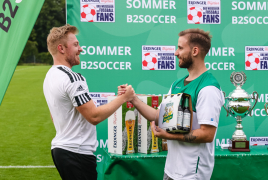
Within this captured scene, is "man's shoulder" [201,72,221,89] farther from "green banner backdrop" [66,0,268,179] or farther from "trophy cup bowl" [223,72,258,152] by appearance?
"green banner backdrop" [66,0,268,179]

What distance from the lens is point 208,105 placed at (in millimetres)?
1675

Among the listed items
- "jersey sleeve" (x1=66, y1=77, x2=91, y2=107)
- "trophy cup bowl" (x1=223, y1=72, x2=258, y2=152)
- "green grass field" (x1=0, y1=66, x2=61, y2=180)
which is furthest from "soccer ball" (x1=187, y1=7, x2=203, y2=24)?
"green grass field" (x1=0, y1=66, x2=61, y2=180)

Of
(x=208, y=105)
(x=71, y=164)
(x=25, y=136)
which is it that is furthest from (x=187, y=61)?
(x=25, y=136)

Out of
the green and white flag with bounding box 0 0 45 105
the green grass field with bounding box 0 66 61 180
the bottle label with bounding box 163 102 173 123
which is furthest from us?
the green grass field with bounding box 0 66 61 180

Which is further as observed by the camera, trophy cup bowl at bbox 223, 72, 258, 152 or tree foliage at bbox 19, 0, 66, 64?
tree foliage at bbox 19, 0, 66, 64

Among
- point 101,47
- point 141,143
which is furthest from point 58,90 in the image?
point 101,47

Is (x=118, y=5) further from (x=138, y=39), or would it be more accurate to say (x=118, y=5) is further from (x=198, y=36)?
(x=198, y=36)

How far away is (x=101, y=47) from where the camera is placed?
3.42 m

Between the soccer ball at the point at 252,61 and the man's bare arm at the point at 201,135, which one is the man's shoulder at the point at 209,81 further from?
the soccer ball at the point at 252,61

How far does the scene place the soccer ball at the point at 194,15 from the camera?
11.3 feet

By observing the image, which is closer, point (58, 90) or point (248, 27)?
point (58, 90)

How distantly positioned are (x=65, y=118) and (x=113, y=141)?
2.97 ft

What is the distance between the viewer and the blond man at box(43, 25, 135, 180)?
74.2 inches

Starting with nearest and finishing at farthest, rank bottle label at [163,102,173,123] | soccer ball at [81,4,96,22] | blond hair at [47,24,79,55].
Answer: bottle label at [163,102,173,123]
blond hair at [47,24,79,55]
soccer ball at [81,4,96,22]
